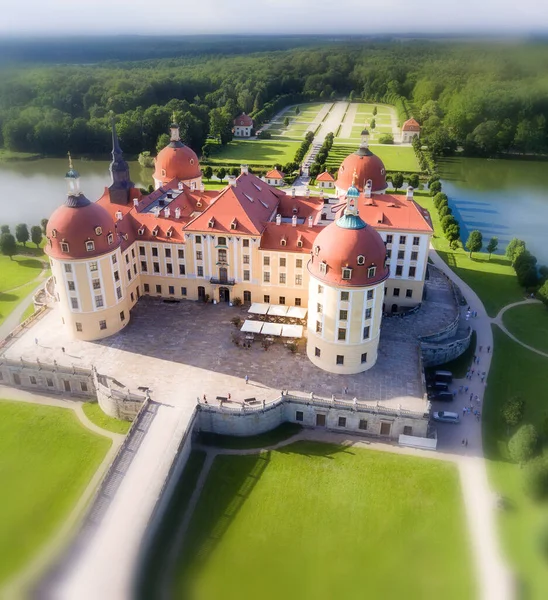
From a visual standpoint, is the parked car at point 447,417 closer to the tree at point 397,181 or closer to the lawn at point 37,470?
the lawn at point 37,470

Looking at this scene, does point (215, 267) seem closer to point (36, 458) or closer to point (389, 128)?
point (36, 458)

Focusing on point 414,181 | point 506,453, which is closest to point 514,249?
point 414,181

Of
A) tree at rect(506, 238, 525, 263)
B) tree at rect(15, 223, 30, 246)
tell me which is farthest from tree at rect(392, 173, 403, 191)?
tree at rect(15, 223, 30, 246)

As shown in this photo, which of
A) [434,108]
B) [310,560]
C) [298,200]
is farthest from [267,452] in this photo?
[434,108]

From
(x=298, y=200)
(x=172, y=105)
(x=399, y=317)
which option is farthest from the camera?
(x=172, y=105)

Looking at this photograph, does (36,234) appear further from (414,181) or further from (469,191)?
(469,191)

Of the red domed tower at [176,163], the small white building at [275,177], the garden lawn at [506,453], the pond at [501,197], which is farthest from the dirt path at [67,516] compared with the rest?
the small white building at [275,177]
